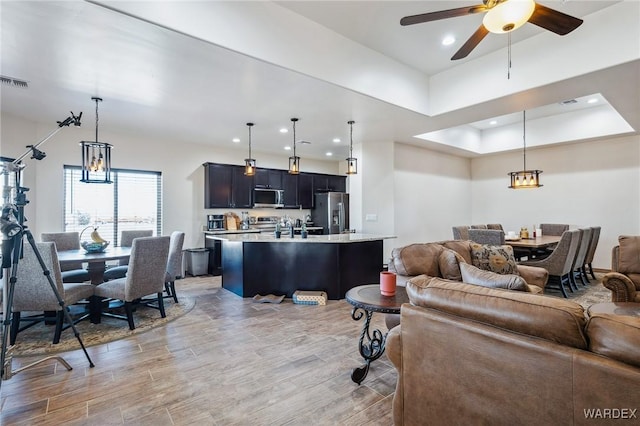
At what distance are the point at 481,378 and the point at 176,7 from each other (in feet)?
10.6

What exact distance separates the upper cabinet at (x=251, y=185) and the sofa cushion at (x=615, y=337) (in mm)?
6405

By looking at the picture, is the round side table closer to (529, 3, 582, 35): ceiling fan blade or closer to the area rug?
(529, 3, 582, 35): ceiling fan blade

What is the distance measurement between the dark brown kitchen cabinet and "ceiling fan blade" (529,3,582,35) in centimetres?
577

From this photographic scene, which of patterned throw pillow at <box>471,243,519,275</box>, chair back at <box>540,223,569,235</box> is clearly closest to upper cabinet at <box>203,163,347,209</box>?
chair back at <box>540,223,569,235</box>

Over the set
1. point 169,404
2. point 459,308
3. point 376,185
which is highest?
point 376,185

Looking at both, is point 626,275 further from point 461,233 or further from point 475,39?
point 475,39

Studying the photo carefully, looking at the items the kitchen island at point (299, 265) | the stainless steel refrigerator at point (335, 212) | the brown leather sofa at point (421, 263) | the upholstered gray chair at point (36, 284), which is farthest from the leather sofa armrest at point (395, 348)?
the stainless steel refrigerator at point (335, 212)

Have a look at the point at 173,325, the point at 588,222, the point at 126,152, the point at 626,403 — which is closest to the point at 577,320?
the point at 626,403

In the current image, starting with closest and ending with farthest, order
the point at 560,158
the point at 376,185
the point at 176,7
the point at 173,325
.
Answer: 1. the point at 176,7
2. the point at 173,325
3. the point at 376,185
4. the point at 560,158

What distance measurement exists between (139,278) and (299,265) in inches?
82.6

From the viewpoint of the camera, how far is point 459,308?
56.4 inches

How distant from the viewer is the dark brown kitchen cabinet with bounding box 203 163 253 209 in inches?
257

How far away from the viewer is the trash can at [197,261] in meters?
6.23

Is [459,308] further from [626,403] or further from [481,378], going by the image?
[626,403]
